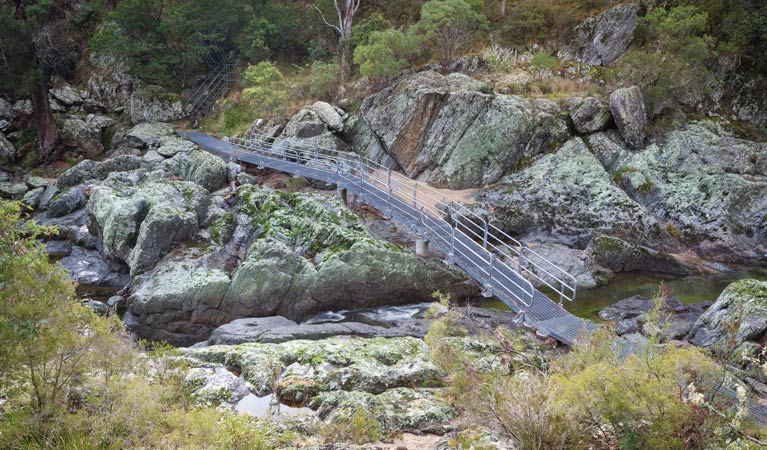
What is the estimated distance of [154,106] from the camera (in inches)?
1225

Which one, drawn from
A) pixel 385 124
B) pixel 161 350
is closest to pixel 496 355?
pixel 161 350

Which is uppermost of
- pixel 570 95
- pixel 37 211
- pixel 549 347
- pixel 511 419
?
pixel 570 95

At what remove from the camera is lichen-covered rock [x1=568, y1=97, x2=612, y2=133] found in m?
20.6

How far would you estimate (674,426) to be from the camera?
179 inches

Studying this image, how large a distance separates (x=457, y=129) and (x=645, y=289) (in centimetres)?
1004

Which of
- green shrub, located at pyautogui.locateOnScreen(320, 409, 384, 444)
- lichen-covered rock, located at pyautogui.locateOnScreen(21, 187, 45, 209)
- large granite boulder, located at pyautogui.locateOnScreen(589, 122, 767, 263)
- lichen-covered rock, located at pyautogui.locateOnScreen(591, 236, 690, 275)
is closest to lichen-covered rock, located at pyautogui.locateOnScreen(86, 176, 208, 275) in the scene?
lichen-covered rock, located at pyautogui.locateOnScreen(21, 187, 45, 209)

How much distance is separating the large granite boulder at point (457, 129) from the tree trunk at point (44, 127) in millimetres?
18110

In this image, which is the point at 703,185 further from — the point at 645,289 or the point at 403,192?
the point at 403,192

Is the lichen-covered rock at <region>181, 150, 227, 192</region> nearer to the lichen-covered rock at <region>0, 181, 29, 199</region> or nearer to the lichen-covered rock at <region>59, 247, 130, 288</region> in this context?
the lichen-covered rock at <region>59, 247, 130, 288</region>

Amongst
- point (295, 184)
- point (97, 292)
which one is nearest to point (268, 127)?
point (295, 184)

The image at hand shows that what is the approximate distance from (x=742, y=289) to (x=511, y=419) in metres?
8.03

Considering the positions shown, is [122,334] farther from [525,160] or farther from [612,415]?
[525,160]

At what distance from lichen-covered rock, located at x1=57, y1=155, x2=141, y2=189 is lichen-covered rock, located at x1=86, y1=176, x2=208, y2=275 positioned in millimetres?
4728

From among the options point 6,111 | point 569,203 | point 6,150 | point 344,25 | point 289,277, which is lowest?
point 6,150
